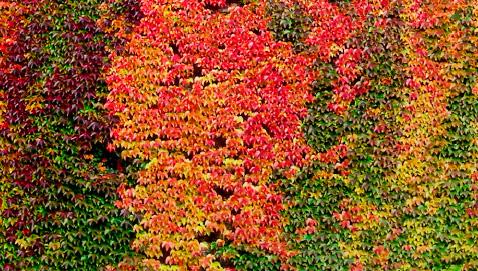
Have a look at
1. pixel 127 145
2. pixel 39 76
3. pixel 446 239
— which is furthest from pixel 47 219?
pixel 446 239

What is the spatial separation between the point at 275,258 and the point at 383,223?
1.35 m

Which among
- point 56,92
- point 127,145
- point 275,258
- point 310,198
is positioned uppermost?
point 56,92

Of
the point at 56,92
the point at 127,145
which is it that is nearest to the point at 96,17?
the point at 56,92

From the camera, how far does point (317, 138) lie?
25.7ft

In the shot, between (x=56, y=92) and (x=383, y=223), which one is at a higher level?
(x=56, y=92)

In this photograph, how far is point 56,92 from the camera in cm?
771

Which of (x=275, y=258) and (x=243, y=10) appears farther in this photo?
(x=243, y=10)

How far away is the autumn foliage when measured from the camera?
24.7 ft

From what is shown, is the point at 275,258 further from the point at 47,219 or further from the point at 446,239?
the point at 47,219

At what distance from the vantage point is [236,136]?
305 inches

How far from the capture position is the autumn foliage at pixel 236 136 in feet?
24.7

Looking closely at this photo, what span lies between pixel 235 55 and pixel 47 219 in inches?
115

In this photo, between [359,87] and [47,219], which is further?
[359,87]

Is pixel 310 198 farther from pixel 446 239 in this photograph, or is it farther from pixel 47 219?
pixel 47 219
